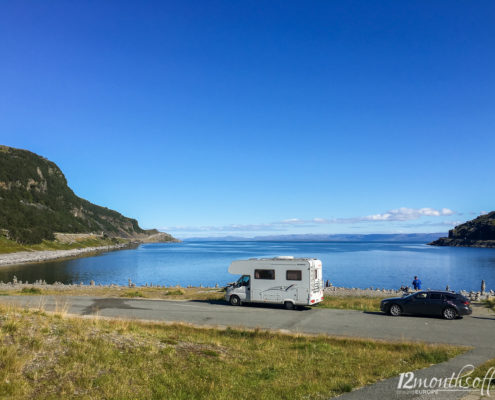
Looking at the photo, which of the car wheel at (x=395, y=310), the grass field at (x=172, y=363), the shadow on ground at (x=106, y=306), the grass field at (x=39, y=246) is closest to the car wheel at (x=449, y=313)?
the car wheel at (x=395, y=310)

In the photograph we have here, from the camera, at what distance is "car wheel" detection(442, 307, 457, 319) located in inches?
926

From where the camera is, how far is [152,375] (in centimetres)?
1067

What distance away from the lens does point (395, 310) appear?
2506 centimetres

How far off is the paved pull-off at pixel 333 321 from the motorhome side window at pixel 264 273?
2.31m

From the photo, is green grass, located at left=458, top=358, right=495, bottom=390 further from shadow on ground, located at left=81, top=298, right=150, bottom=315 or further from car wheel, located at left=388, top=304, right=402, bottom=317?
shadow on ground, located at left=81, top=298, right=150, bottom=315

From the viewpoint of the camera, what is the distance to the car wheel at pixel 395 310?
25.0 meters

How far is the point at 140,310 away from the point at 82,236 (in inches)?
7311

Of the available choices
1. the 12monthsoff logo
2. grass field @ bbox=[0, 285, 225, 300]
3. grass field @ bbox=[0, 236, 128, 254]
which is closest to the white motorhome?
grass field @ bbox=[0, 285, 225, 300]

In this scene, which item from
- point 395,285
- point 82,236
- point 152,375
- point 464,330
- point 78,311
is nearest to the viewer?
point 152,375

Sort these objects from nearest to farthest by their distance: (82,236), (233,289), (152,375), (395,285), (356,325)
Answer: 1. (152,375)
2. (356,325)
3. (233,289)
4. (395,285)
5. (82,236)

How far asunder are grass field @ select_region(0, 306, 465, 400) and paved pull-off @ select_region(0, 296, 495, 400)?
3.37 feet

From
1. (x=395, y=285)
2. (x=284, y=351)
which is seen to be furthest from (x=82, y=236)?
(x=284, y=351)

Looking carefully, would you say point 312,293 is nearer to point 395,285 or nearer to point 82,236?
point 395,285

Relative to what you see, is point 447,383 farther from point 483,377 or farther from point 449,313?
point 449,313
